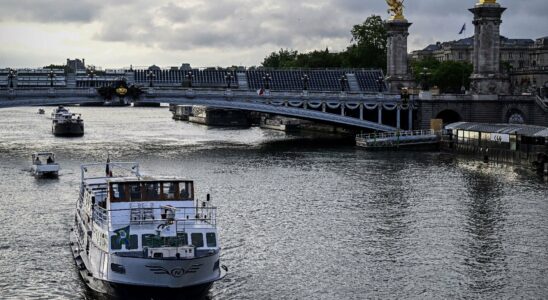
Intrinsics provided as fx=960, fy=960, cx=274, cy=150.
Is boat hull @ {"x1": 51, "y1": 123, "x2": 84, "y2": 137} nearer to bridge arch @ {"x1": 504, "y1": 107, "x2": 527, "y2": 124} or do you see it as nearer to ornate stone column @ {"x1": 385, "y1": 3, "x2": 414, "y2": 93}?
ornate stone column @ {"x1": 385, "y1": 3, "x2": 414, "y2": 93}

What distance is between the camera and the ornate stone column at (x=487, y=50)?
363 ft

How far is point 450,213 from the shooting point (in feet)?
192

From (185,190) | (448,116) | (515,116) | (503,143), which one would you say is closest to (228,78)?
(448,116)

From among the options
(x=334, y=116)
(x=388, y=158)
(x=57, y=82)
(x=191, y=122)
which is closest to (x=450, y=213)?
(x=388, y=158)

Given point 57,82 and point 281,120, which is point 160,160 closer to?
point 57,82

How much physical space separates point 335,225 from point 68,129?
82643 mm

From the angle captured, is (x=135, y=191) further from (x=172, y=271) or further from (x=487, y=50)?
(x=487, y=50)

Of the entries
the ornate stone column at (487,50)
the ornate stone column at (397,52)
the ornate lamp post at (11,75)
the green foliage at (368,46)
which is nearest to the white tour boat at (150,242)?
the ornate stone column at (487,50)

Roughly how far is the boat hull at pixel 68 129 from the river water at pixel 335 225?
34.3 m

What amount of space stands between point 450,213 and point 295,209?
31.3ft

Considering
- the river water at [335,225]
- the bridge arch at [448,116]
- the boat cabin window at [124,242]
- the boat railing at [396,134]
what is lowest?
the river water at [335,225]

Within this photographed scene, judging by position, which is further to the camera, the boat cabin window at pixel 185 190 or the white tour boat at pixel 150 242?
the boat cabin window at pixel 185 190

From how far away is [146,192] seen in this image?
41.1 meters

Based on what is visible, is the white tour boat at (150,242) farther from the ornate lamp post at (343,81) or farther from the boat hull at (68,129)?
the ornate lamp post at (343,81)
